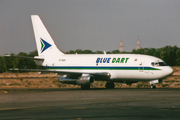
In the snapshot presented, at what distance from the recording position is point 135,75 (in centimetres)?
3575

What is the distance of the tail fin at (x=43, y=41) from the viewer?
4303 centimetres

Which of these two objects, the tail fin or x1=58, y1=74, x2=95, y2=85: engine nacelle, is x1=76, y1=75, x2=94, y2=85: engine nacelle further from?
the tail fin

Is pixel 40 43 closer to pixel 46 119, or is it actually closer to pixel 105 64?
pixel 105 64

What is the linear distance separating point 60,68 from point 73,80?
15.7 ft

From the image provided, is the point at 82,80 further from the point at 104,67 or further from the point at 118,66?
the point at 118,66

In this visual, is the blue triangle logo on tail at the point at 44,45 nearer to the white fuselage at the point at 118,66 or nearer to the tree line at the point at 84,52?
the white fuselage at the point at 118,66

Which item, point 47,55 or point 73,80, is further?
A: point 47,55

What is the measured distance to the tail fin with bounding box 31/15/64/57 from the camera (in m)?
43.0

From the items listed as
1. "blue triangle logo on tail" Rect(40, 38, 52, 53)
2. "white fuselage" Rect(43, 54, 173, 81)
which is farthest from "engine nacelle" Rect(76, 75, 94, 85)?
"blue triangle logo on tail" Rect(40, 38, 52, 53)

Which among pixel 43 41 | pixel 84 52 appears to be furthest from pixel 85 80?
pixel 84 52

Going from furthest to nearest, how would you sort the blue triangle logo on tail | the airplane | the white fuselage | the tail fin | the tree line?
1. the tree line
2. the blue triangle logo on tail
3. the tail fin
4. the airplane
5. the white fuselage

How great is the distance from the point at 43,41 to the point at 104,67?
9.77 meters

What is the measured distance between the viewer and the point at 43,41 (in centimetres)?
4341

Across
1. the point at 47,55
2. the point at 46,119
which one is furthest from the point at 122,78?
the point at 46,119
